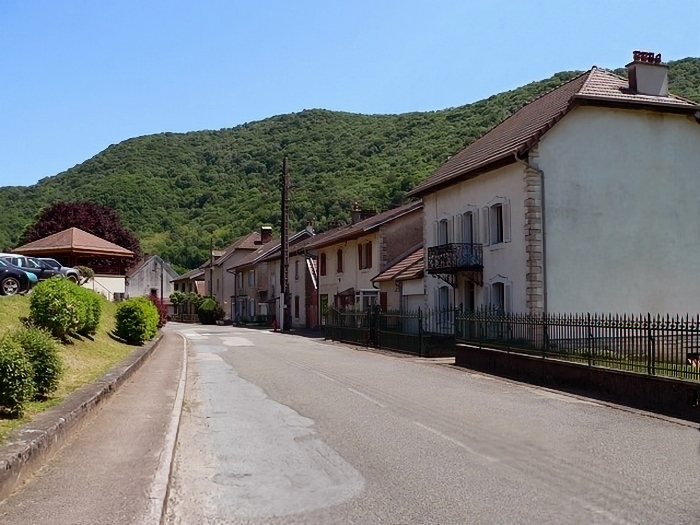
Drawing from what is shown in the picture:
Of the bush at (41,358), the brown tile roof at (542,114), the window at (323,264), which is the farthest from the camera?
the window at (323,264)

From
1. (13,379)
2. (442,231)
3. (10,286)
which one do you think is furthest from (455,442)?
(442,231)

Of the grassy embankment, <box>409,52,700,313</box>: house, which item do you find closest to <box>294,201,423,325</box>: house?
<box>409,52,700,313</box>: house

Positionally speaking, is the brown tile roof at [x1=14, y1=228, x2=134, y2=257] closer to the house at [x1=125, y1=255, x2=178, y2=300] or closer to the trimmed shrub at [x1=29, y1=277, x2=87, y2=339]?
the trimmed shrub at [x1=29, y1=277, x2=87, y2=339]

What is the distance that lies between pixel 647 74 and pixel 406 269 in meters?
13.9

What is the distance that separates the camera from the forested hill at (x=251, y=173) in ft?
243

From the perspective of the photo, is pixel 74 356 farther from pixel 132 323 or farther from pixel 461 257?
pixel 461 257

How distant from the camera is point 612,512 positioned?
610 centimetres

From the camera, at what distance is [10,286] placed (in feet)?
70.1

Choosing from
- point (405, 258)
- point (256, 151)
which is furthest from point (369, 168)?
point (405, 258)

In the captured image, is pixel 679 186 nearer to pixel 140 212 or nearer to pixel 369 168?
pixel 369 168

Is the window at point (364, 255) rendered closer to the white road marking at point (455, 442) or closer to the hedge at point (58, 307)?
the hedge at point (58, 307)

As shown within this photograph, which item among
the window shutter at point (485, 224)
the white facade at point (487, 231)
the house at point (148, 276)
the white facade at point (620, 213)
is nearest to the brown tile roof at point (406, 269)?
the white facade at point (487, 231)

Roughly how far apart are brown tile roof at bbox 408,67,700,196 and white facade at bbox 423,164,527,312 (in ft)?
2.02

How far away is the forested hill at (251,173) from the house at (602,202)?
39.9 meters
